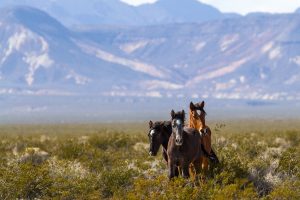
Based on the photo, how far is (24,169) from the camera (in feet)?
52.3

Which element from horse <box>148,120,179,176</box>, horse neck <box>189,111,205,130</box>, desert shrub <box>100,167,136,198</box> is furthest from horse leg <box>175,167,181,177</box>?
desert shrub <box>100,167,136,198</box>

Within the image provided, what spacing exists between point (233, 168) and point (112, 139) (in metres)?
18.5

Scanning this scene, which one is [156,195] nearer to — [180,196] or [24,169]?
[180,196]

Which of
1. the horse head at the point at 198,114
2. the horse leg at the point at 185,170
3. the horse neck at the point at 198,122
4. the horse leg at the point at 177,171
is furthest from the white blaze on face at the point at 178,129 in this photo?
the horse neck at the point at 198,122

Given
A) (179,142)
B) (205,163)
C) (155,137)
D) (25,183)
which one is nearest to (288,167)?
(205,163)

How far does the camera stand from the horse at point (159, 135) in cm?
1528

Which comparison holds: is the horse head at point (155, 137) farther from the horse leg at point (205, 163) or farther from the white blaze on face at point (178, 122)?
the horse leg at point (205, 163)

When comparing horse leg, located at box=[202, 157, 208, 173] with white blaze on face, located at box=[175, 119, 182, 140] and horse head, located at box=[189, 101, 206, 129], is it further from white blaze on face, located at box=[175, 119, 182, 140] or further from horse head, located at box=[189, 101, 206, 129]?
white blaze on face, located at box=[175, 119, 182, 140]

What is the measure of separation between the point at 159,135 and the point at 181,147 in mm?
1099

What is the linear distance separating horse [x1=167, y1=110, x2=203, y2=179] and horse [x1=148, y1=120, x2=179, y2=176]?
0.32 meters

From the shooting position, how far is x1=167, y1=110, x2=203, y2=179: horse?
14402mm

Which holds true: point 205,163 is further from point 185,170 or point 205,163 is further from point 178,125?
point 178,125

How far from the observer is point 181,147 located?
14.5 meters

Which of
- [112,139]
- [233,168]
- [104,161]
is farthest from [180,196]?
[112,139]
